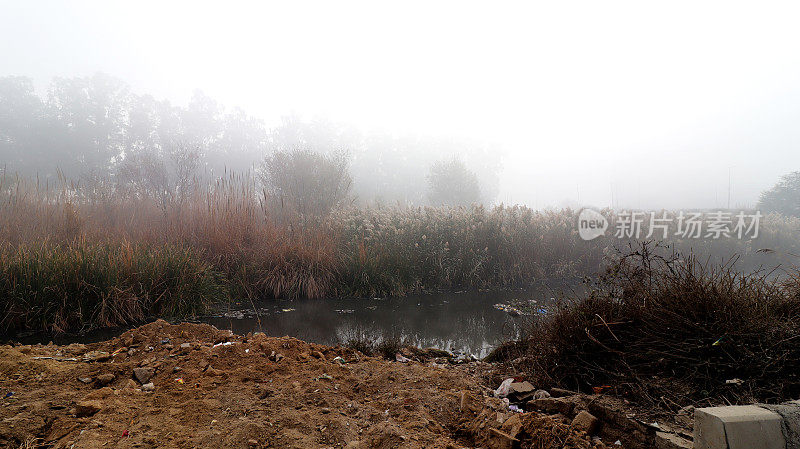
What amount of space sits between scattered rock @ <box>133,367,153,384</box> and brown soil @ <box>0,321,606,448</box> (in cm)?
3

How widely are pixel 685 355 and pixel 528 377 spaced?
916 mm

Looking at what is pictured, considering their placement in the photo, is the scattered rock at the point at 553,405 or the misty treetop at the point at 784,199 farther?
the misty treetop at the point at 784,199

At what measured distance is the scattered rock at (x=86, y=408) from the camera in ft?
6.14

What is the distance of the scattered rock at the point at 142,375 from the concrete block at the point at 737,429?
2881 millimetres

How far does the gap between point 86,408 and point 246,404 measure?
754mm

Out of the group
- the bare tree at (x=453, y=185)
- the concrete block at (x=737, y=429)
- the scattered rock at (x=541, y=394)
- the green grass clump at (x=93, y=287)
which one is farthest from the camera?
the bare tree at (x=453, y=185)

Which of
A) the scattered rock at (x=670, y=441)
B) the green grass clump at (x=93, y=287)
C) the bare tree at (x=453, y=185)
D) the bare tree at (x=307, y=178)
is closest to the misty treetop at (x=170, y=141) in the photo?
the bare tree at (x=453, y=185)

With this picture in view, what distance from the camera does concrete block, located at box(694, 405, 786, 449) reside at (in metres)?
1.41

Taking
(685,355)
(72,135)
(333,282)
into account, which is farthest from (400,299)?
(72,135)

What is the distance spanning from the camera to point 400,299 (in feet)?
21.0

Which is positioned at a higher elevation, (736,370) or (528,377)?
(736,370)

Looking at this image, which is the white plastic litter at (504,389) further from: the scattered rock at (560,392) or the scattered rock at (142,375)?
the scattered rock at (142,375)

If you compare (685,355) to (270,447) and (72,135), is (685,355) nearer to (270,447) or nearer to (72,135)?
(270,447)

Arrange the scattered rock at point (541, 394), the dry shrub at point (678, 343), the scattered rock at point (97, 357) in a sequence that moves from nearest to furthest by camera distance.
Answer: the dry shrub at point (678, 343) → the scattered rock at point (541, 394) → the scattered rock at point (97, 357)
